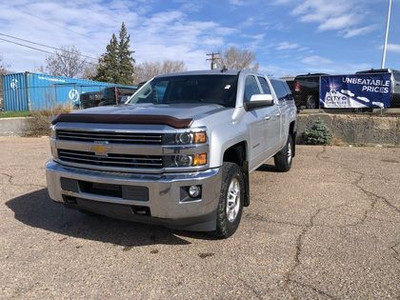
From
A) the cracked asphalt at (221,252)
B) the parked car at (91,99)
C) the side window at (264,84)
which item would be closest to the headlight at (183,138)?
the cracked asphalt at (221,252)

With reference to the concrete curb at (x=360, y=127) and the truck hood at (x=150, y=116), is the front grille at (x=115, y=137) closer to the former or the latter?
the truck hood at (x=150, y=116)

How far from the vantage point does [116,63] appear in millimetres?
60500

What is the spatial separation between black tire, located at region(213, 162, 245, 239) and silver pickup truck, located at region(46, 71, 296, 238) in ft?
0.03

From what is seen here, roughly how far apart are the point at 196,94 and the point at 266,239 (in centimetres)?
211

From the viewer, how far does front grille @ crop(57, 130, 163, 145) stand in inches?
147

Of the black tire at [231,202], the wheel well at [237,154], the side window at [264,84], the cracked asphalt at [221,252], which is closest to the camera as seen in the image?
the cracked asphalt at [221,252]

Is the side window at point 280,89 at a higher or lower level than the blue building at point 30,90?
lower

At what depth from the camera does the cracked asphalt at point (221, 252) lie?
3.28m

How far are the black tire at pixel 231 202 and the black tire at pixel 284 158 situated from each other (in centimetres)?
312

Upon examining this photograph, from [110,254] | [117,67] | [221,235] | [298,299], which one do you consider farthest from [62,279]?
[117,67]

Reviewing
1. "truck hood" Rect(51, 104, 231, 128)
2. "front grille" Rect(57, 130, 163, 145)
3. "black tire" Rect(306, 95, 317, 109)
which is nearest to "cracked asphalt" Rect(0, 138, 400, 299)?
"front grille" Rect(57, 130, 163, 145)

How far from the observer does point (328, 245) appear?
416 cm

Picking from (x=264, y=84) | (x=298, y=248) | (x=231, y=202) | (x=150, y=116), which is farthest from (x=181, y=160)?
(x=264, y=84)

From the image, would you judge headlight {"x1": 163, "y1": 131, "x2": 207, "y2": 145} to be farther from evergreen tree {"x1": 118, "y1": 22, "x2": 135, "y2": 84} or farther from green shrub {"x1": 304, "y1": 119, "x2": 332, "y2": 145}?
evergreen tree {"x1": 118, "y1": 22, "x2": 135, "y2": 84}
